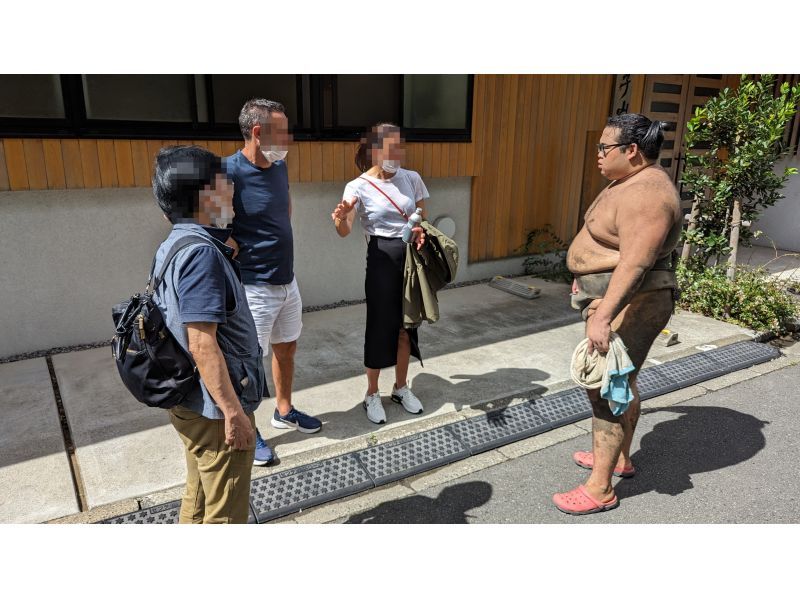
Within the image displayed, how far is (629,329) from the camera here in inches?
107

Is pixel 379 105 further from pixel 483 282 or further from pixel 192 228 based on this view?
pixel 192 228

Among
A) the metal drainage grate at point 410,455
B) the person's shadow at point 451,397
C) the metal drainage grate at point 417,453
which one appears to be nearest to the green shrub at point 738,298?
the metal drainage grate at point 417,453

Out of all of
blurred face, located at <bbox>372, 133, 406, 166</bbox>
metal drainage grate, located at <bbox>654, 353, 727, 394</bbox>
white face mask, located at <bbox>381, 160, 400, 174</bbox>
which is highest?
blurred face, located at <bbox>372, 133, 406, 166</bbox>

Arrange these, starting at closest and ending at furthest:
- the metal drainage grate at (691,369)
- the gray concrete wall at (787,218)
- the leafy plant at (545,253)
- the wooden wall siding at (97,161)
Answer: the wooden wall siding at (97,161) → the metal drainage grate at (691,369) → the leafy plant at (545,253) → the gray concrete wall at (787,218)

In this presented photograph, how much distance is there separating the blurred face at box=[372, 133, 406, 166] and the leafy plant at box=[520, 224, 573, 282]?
168 inches

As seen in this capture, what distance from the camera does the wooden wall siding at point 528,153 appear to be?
6562mm

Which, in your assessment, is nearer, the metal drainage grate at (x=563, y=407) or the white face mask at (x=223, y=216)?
the white face mask at (x=223, y=216)

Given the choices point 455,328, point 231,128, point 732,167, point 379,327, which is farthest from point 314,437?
point 732,167

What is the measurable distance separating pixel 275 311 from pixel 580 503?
6.24 feet

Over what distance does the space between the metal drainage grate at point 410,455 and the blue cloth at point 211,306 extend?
124cm

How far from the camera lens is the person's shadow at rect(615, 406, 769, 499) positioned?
10.2 feet

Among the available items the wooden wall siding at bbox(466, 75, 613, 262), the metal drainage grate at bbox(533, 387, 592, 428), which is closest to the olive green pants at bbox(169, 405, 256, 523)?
the metal drainage grate at bbox(533, 387, 592, 428)

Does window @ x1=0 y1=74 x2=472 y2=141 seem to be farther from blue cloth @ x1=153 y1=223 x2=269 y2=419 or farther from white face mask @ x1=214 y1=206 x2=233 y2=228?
blue cloth @ x1=153 y1=223 x2=269 y2=419

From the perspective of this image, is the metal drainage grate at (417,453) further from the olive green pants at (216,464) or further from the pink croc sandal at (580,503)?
the olive green pants at (216,464)
